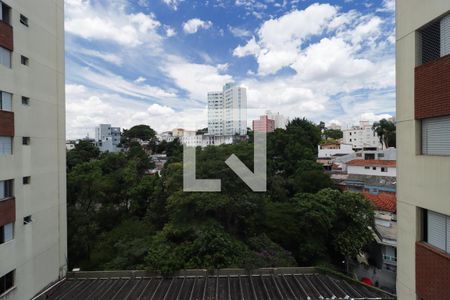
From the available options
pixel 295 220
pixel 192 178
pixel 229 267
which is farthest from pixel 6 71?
pixel 295 220

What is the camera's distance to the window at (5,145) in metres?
5.67

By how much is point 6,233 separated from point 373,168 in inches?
847

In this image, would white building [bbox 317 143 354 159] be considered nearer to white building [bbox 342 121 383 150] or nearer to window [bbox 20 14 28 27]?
white building [bbox 342 121 383 150]

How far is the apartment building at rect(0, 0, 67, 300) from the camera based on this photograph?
5.75 meters

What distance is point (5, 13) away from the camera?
19.1 feet

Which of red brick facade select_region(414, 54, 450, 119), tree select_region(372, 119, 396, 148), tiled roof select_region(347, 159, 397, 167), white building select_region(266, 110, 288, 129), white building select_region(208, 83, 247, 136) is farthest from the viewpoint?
white building select_region(266, 110, 288, 129)

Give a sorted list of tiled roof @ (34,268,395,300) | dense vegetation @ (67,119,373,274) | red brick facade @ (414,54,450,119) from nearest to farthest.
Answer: red brick facade @ (414,54,450,119) < tiled roof @ (34,268,395,300) < dense vegetation @ (67,119,373,274)

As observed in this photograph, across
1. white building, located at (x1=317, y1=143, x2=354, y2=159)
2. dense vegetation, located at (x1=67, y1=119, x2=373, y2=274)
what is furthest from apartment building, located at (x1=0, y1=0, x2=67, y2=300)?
white building, located at (x1=317, y1=143, x2=354, y2=159)

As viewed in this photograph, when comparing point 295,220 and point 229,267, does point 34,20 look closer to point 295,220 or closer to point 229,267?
point 229,267

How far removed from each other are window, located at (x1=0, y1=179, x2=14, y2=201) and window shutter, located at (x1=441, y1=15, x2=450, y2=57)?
9770 millimetres

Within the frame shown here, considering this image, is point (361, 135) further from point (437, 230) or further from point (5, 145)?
point (5, 145)

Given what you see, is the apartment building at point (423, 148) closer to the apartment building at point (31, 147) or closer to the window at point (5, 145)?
the apartment building at point (31, 147)

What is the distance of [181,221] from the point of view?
9516 mm

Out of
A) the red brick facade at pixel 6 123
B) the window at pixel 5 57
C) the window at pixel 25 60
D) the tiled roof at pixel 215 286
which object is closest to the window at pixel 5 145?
the red brick facade at pixel 6 123
